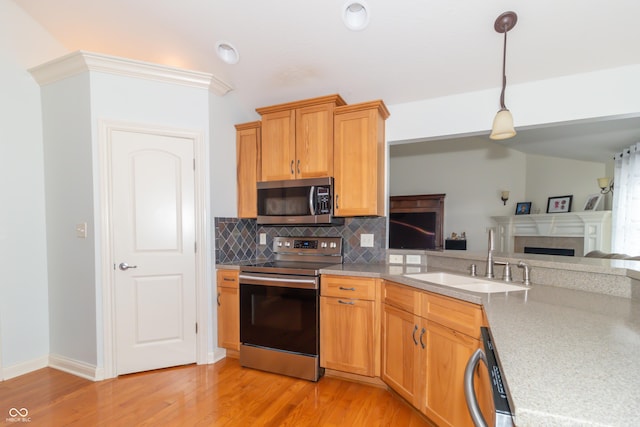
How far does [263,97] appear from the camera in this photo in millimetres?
2854

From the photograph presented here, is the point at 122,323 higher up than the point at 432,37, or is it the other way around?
the point at 432,37

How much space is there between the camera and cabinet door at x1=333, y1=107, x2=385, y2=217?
2.39 m

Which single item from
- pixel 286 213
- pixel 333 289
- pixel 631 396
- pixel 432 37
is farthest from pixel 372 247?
pixel 631 396

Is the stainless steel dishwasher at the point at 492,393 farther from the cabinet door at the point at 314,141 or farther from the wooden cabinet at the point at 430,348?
the cabinet door at the point at 314,141

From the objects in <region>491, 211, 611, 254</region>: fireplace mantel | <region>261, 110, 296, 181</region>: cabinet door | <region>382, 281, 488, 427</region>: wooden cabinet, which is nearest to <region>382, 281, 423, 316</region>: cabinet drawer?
<region>382, 281, 488, 427</region>: wooden cabinet

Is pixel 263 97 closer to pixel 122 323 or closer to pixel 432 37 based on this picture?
pixel 432 37

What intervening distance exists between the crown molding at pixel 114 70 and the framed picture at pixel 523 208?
629 centimetres

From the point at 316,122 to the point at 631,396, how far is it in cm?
237

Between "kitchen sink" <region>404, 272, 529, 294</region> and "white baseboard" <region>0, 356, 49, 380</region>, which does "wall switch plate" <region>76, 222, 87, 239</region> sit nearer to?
"white baseboard" <region>0, 356, 49, 380</region>

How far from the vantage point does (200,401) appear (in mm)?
1983

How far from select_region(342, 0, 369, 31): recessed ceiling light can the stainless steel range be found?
70.4 inches

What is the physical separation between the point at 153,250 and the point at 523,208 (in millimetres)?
6712

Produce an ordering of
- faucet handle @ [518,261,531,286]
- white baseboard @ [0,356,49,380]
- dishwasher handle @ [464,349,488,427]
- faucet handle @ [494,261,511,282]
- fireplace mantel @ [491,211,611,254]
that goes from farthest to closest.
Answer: fireplace mantel @ [491,211,611,254], white baseboard @ [0,356,49,380], faucet handle @ [494,261,511,282], faucet handle @ [518,261,531,286], dishwasher handle @ [464,349,488,427]

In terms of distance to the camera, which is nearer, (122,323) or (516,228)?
(122,323)
